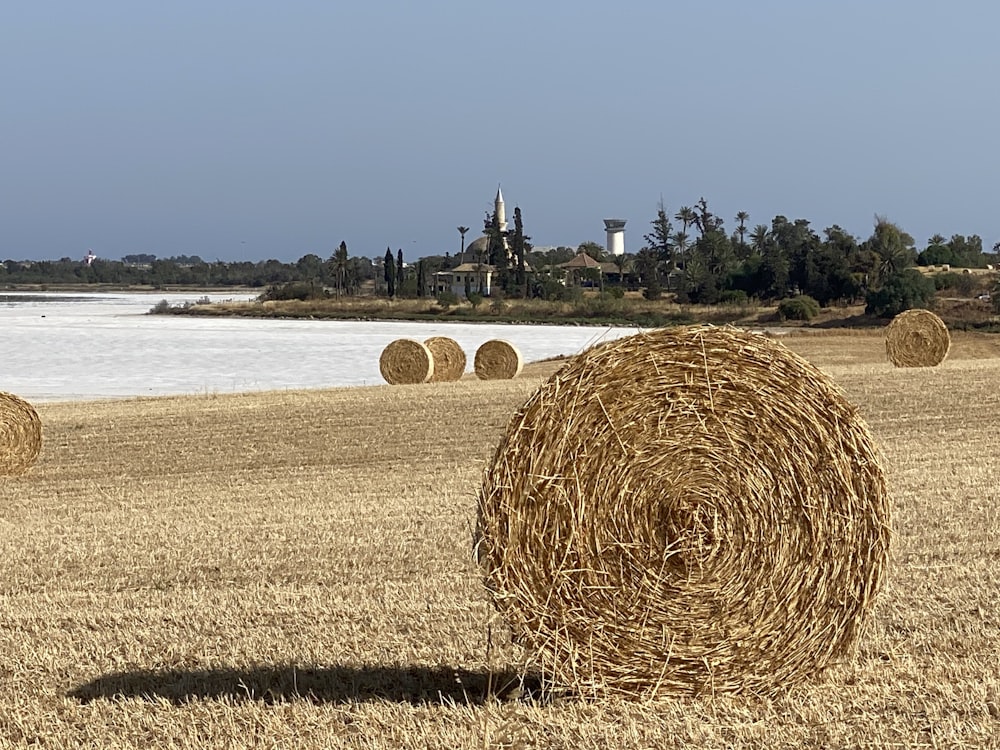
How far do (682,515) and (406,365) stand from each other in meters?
24.6

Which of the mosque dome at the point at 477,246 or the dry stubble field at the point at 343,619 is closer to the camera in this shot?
the dry stubble field at the point at 343,619

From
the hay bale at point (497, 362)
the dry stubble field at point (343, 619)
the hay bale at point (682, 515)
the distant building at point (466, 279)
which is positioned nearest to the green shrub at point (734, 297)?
the distant building at point (466, 279)

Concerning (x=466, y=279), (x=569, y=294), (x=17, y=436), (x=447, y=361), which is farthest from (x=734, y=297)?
(x=17, y=436)

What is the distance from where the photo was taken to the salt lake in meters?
37.5

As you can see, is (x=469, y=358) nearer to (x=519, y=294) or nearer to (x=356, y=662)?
(x=356, y=662)

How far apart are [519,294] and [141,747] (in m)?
95.6

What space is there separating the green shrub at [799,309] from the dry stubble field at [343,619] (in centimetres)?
4831

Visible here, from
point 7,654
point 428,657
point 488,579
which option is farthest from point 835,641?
point 7,654

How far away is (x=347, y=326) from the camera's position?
3127 inches

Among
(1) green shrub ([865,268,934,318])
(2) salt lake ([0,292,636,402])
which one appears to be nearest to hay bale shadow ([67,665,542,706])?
(2) salt lake ([0,292,636,402])

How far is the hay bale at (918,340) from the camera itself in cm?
2938

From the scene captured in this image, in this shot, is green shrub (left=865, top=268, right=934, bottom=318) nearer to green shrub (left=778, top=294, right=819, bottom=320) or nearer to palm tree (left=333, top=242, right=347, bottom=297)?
green shrub (left=778, top=294, right=819, bottom=320)

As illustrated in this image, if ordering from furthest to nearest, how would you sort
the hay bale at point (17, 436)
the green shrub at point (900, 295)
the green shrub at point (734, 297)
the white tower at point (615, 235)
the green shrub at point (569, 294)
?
the white tower at point (615, 235) < the green shrub at point (569, 294) < the green shrub at point (734, 297) < the green shrub at point (900, 295) < the hay bale at point (17, 436)

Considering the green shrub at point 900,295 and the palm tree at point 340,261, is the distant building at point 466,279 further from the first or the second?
the green shrub at point 900,295
